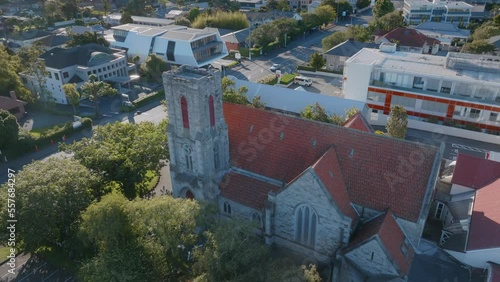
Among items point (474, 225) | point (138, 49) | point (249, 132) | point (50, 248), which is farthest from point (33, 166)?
point (138, 49)

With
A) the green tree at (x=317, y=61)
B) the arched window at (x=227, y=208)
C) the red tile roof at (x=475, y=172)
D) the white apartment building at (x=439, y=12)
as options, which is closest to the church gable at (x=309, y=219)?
the arched window at (x=227, y=208)

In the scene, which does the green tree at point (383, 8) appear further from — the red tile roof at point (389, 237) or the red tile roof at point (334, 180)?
the red tile roof at point (389, 237)

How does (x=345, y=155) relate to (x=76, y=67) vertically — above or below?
above

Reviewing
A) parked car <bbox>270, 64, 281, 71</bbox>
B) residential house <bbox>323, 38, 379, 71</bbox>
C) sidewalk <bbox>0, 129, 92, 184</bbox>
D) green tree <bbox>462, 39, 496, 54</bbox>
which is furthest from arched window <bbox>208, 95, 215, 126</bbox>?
green tree <bbox>462, 39, 496, 54</bbox>

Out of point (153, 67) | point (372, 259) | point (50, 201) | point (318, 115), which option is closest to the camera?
point (372, 259)

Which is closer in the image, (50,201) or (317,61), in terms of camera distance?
(50,201)

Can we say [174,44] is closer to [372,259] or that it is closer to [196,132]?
[196,132]

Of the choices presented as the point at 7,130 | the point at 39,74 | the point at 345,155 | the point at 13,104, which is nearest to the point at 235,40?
the point at 39,74

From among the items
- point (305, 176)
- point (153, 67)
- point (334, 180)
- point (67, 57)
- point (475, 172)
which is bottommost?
point (153, 67)
